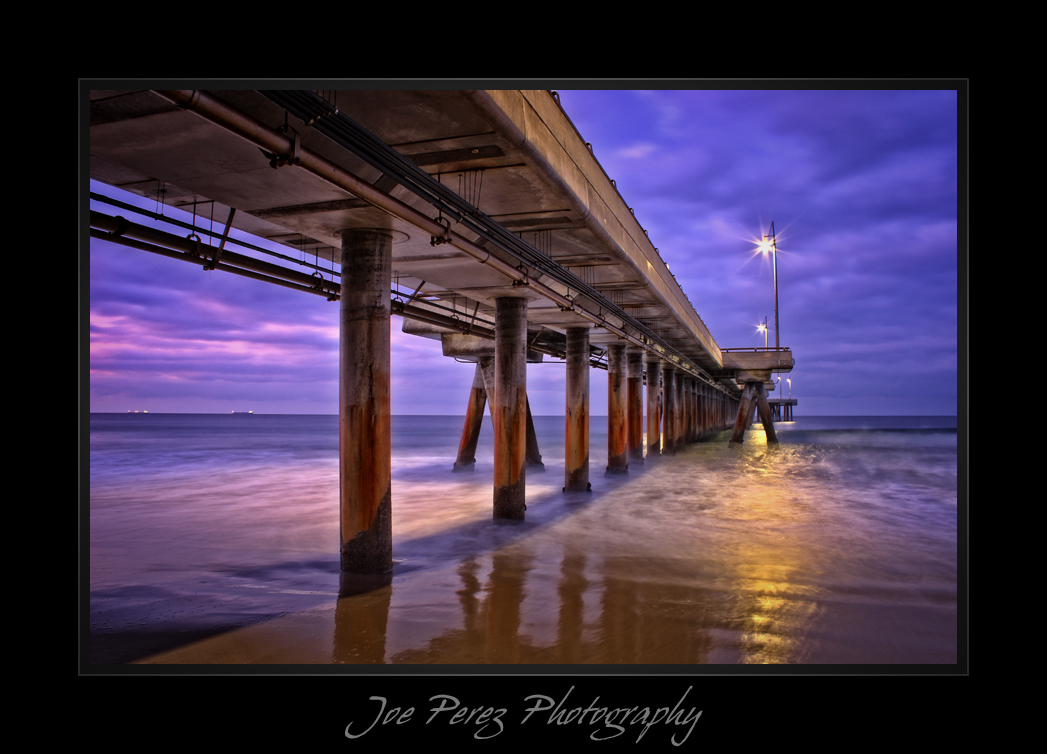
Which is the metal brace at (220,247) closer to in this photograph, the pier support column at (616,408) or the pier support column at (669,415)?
the pier support column at (616,408)

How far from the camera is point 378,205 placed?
15.5 feet

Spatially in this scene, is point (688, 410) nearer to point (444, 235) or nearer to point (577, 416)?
point (577, 416)

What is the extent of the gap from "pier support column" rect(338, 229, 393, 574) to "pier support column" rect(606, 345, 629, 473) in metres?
11.9

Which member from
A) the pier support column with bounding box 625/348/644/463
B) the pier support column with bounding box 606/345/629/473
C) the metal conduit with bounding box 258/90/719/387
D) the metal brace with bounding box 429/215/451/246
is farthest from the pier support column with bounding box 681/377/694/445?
the metal brace with bounding box 429/215/451/246

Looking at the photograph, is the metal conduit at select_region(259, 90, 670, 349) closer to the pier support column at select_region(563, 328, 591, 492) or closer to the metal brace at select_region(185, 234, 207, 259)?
the metal brace at select_region(185, 234, 207, 259)

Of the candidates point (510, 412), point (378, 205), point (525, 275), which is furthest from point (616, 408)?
point (378, 205)

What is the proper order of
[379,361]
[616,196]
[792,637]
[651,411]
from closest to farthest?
[792,637], [379,361], [616,196], [651,411]

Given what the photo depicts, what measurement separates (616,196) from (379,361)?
188 inches

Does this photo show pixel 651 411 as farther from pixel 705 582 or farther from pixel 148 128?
pixel 148 128

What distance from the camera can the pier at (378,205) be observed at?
166 inches

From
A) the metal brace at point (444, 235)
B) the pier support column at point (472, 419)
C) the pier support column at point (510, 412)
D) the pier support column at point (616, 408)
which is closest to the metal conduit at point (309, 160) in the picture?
the metal brace at point (444, 235)

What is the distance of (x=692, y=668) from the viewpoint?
3521mm

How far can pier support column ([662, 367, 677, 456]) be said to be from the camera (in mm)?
26922
